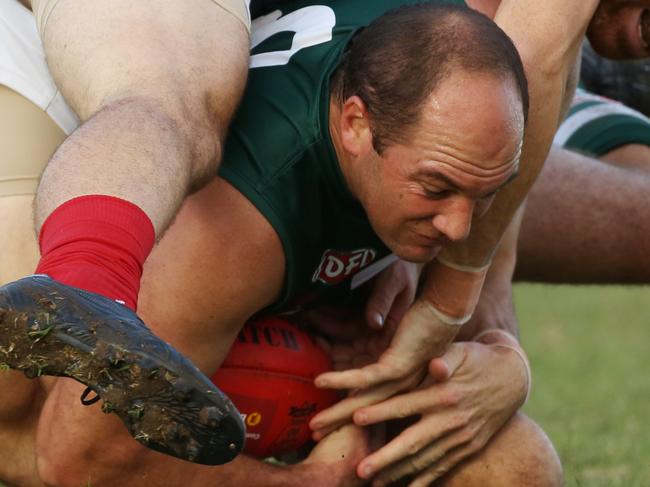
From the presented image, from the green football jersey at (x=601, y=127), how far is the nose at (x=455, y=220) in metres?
2.47

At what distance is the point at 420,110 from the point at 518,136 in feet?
0.90

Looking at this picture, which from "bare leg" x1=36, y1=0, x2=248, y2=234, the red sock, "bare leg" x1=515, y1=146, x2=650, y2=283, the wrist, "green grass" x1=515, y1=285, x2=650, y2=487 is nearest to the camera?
the red sock

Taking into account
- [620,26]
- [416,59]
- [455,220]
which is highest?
[416,59]

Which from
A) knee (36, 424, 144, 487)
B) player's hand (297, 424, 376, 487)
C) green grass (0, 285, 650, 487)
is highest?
knee (36, 424, 144, 487)

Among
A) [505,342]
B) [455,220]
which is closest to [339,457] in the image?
[505,342]

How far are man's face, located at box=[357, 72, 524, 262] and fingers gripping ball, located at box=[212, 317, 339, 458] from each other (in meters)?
0.73

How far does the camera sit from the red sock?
2729mm

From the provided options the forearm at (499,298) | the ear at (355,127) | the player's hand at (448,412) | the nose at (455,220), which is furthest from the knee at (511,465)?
the ear at (355,127)

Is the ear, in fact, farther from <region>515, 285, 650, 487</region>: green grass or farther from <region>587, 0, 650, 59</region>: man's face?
<region>515, 285, 650, 487</region>: green grass

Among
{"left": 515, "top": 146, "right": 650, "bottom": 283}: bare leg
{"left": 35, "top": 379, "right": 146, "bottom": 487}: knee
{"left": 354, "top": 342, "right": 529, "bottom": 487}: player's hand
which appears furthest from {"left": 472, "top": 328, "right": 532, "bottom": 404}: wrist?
{"left": 35, "top": 379, "right": 146, "bottom": 487}: knee

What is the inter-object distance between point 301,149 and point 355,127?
0.19m

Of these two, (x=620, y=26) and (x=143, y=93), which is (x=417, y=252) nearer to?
(x=143, y=93)

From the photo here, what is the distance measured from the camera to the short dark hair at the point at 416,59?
11.5 feet

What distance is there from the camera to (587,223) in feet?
18.9
